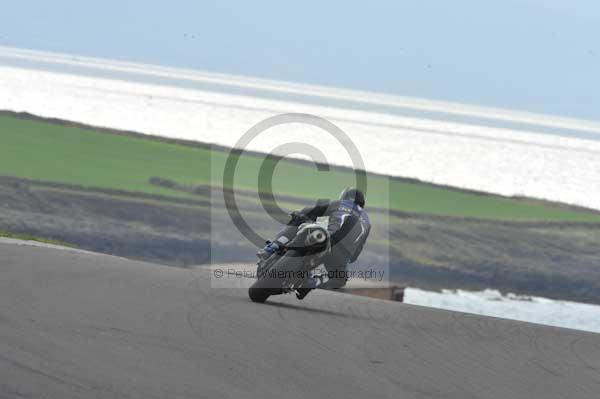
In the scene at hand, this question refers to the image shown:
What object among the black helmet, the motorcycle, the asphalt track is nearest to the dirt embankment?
the black helmet

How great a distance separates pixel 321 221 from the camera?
11.9m

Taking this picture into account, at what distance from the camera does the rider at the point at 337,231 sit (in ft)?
38.8

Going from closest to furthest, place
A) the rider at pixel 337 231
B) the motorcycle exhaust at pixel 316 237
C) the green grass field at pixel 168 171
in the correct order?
the motorcycle exhaust at pixel 316 237
the rider at pixel 337 231
the green grass field at pixel 168 171

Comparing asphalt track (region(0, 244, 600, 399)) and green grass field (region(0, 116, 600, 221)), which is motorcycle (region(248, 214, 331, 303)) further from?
green grass field (region(0, 116, 600, 221))

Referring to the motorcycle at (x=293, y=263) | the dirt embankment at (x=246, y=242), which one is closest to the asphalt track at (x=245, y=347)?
the motorcycle at (x=293, y=263)

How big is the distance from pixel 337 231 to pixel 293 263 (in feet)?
2.61

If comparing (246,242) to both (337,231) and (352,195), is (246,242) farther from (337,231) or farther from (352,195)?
(337,231)

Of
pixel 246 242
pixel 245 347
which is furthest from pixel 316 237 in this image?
pixel 246 242

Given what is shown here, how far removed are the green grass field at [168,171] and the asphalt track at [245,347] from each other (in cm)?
3512

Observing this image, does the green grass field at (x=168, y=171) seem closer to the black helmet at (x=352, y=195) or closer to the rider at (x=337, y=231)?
the black helmet at (x=352, y=195)

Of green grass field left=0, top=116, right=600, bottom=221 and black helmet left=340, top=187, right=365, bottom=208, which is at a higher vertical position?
green grass field left=0, top=116, right=600, bottom=221

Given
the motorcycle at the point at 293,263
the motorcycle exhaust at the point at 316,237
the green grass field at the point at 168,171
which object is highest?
the green grass field at the point at 168,171

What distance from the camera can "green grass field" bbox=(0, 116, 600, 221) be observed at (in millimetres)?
48844

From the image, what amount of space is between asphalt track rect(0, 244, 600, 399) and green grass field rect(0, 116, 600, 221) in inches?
1383
